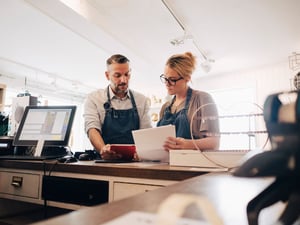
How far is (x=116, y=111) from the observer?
5.56 feet

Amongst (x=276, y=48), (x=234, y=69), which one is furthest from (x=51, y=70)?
(x=276, y=48)

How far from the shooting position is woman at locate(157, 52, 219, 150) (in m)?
1.29

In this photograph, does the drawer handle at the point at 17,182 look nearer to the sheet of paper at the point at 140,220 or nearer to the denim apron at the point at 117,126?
the denim apron at the point at 117,126

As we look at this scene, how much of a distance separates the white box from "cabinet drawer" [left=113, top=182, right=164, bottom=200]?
0.19 meters

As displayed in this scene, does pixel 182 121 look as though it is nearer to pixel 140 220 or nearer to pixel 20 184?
pixel 20 184

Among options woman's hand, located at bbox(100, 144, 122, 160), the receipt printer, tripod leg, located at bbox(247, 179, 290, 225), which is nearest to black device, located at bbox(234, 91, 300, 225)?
tripod leg, located at bbox(247, 179, 290, 225)

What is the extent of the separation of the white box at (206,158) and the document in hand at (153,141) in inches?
3.5

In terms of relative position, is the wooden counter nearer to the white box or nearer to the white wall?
the white box

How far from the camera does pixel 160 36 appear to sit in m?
3.48

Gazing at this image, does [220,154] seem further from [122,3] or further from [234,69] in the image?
[234,69]

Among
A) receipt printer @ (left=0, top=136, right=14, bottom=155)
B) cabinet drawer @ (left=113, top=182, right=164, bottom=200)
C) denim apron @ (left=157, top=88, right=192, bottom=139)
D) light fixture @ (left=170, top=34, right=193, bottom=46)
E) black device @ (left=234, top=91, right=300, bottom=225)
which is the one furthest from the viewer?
light fixture @ (left=170, top=34, right=193, bottom=46)

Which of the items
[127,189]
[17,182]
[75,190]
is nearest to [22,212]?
[17,182]

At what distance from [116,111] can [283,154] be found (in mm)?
1497

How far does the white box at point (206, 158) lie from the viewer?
0.95 meters
